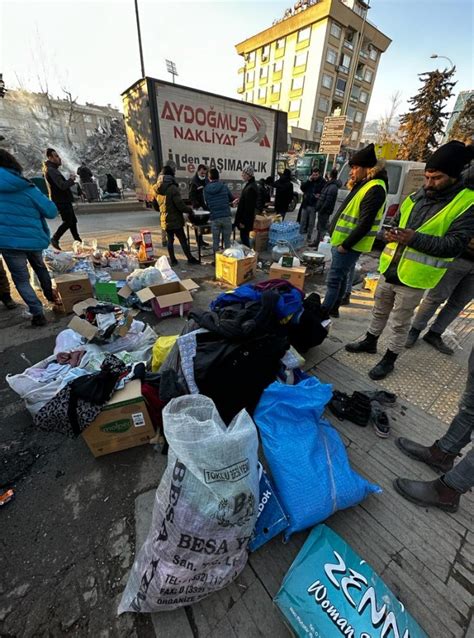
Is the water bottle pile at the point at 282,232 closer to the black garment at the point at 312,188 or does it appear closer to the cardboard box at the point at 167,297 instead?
the black garment at the point at 312,188

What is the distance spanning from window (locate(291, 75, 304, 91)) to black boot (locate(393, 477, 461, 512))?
39556mm

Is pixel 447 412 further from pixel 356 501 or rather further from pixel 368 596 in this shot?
pixel 368 596

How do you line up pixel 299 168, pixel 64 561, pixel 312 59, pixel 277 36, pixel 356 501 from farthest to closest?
1. pixel 277 36
2. pixel 312 59
3. pixel 299 168
4. pixel 356 501
5. pixel 64 561

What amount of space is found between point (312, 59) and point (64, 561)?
4075cm

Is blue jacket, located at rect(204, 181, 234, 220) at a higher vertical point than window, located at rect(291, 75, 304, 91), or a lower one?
lower

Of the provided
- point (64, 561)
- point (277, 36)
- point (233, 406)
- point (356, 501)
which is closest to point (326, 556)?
point (356, 501)

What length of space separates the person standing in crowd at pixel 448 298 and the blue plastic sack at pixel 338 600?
102 inches

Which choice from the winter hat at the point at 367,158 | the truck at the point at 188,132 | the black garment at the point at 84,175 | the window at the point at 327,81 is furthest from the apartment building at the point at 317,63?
the winter hat at the point at 367,158

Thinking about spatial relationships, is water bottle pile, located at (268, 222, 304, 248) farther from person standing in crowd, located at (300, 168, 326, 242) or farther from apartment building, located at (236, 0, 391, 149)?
apartment building, located at (236, 0, 391, 149)

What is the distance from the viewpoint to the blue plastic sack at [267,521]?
4.59 feet

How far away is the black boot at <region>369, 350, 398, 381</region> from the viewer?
8.73ft

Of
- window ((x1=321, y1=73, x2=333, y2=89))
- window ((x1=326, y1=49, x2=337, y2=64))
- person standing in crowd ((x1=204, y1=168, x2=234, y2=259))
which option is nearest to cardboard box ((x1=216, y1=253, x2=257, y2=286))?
person standing in crowd ((x1=204, y1=168, x2=234, y2=259))

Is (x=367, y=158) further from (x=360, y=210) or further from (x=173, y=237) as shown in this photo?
(x=173, y=237)

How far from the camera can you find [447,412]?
7.73ft
